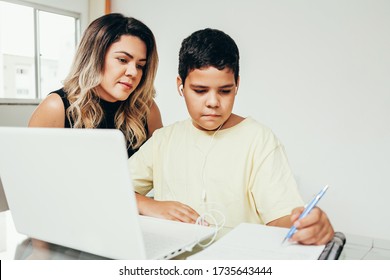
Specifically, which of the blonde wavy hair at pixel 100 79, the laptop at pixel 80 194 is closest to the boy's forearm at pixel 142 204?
the laptop at pixel 80 194

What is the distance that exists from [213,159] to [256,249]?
0.42 meters

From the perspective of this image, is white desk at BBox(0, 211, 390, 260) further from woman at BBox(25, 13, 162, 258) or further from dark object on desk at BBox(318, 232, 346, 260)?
woman at BBox(25, 13, 162, 258)

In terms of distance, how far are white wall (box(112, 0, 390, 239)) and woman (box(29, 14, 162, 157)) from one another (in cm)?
83

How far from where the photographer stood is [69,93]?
1256 mm

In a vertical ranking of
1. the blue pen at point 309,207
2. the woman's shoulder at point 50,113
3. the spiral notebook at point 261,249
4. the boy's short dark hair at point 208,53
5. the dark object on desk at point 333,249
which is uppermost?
the boy's short dark hair at point 208,53

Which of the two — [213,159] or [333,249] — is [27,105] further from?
[333,249]

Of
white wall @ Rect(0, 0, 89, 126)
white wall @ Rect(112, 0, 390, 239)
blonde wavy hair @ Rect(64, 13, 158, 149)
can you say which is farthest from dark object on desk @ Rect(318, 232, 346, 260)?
white wall @ Rect(0, 0, 89, 126)

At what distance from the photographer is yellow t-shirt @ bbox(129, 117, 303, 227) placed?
33.4 inches

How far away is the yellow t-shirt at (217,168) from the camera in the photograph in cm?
85

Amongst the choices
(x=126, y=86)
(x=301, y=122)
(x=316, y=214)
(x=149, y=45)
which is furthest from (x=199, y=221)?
(x=301, y=122)

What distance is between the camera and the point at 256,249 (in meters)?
0.52

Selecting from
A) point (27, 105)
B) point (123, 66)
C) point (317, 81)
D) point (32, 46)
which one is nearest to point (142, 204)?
point (123, 66)

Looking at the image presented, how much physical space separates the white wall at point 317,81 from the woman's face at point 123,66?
34.3 inches

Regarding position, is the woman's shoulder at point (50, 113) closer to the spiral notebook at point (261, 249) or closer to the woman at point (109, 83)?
the woman at point (109, 83)
